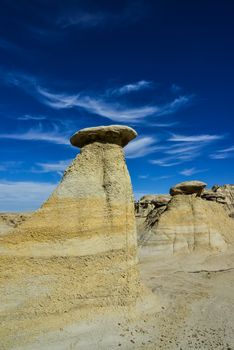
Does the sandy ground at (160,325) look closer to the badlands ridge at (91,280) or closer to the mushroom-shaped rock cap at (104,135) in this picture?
→ the badlands ridge at (91,280)

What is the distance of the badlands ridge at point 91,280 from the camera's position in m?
5.98

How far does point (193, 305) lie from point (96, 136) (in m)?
4.33

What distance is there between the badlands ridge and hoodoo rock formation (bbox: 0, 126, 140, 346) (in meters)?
0.02

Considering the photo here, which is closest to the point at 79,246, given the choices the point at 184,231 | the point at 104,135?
the point at 104,135

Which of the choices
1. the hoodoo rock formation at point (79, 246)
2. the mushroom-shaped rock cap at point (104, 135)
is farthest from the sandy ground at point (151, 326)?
the mushroom-shaped rock cap at point (104, 135)

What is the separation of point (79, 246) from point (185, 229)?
1017 cm

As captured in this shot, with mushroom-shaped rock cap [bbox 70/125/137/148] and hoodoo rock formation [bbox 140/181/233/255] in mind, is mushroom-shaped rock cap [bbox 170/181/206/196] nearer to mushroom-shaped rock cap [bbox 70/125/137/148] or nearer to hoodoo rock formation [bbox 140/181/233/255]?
hoodoo rock formation [bbox 140/181/233/255]

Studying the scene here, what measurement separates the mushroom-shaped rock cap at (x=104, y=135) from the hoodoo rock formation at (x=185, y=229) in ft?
28.6

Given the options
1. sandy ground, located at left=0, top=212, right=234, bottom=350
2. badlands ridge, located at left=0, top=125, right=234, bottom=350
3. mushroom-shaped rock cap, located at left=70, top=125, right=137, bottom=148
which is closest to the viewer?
sandy ground, located at left=0, top=212, right=234, bottom=350

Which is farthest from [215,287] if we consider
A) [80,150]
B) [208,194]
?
[208,194]

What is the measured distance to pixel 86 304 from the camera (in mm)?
6508

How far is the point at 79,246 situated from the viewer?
264 inches

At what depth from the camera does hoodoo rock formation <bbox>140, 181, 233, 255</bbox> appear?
15.7 m

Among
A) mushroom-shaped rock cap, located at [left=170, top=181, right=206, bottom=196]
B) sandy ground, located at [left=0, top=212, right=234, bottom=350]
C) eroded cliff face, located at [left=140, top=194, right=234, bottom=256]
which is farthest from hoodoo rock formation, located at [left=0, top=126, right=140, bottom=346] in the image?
mushroom-shaped rock cap, located at [left=170, top=181, right=206, bottom=196]
